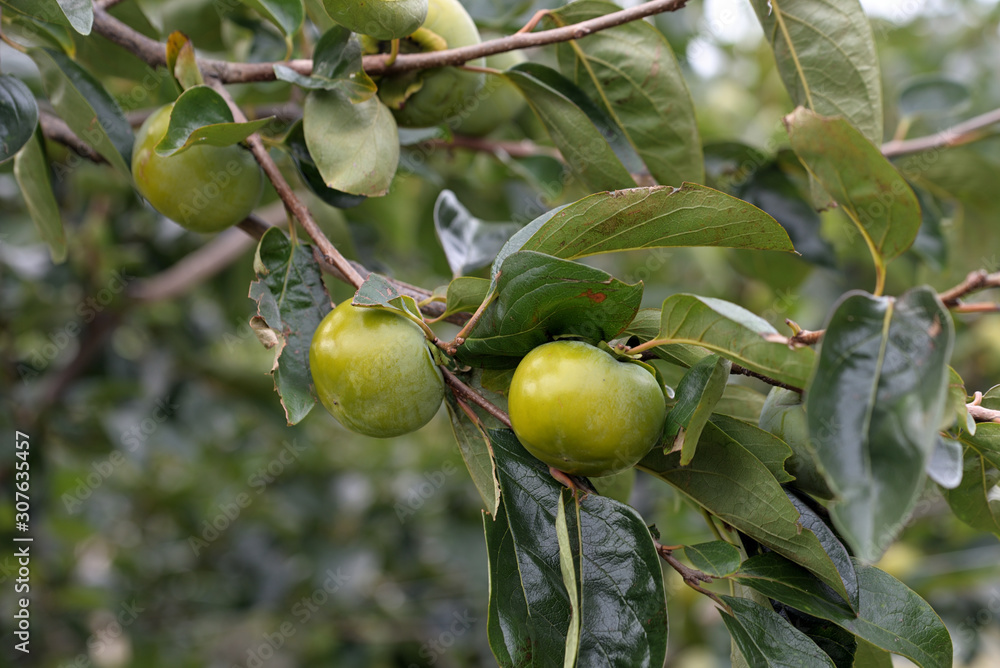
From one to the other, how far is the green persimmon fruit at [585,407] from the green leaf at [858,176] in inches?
7.5

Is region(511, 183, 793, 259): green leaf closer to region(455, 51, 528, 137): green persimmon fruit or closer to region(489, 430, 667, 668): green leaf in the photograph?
region(489, 430, 667, 668): green leaf

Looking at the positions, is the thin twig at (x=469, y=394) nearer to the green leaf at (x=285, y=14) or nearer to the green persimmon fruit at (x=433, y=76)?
the green persimmon fruit at (x=433, y=76)

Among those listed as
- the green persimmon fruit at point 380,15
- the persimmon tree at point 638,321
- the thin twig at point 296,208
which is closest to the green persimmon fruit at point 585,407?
the persimmon tree at point 638,321

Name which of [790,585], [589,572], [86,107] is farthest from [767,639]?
[86,107]

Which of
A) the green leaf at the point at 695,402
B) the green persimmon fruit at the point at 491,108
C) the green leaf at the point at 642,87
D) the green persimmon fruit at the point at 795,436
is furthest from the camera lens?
the green persimmon fruit at the point at 491,108

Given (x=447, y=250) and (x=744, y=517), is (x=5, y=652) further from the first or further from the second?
(x=744, y=517)

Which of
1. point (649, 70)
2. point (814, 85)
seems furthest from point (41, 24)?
point (814, 85)

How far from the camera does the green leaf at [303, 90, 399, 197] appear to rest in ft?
2.22

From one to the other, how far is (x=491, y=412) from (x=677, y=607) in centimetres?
219

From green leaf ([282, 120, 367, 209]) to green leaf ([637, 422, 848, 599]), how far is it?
1.51 ft

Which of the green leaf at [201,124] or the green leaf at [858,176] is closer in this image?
the green leaf at [858,176]

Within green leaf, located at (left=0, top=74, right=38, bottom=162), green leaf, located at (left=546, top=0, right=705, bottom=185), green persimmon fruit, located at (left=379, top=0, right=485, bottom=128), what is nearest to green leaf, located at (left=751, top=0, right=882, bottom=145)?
green leaf, located at (left=546, top=0, right=705, bottom=185)

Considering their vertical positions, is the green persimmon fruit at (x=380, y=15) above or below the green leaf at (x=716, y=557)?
above

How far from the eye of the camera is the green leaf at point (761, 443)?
58 centimetres
